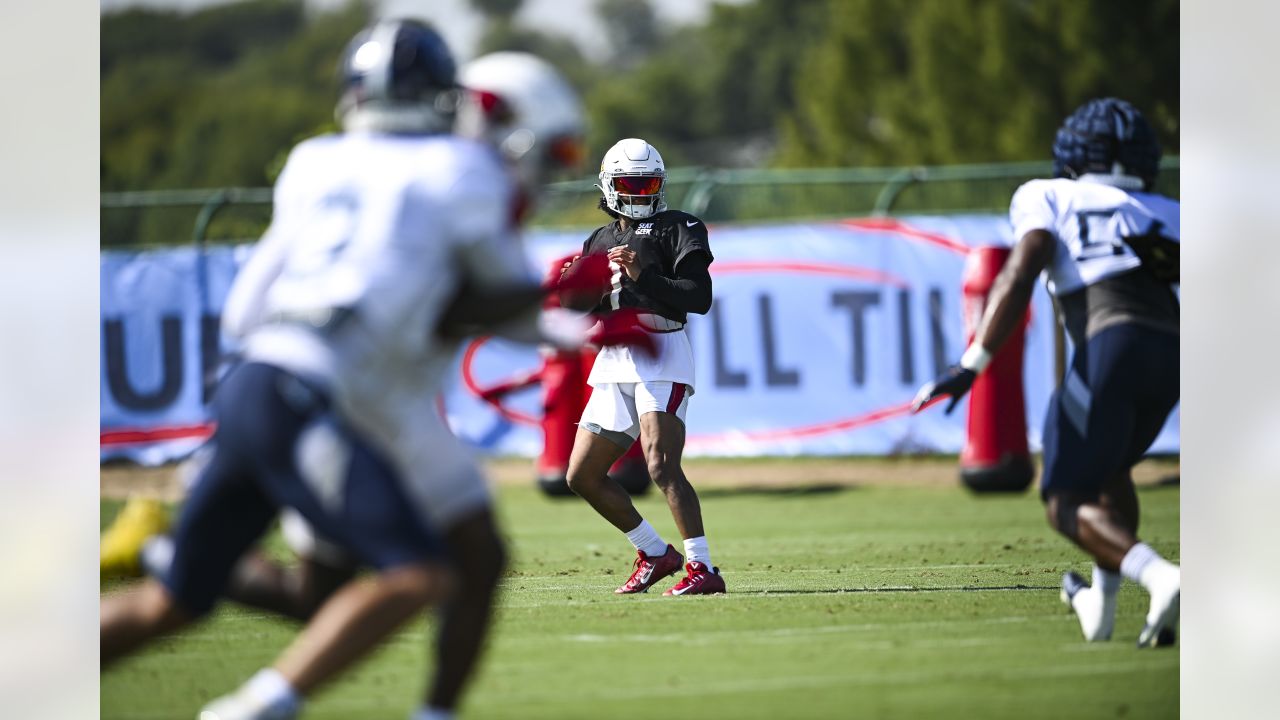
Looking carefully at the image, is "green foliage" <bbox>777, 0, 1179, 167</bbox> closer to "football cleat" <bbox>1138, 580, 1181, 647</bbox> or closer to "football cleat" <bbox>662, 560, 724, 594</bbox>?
"football cleat" <bbox>662, 560, 724, 594</bbox>

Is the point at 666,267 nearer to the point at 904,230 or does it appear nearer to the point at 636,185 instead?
the point at 636,185

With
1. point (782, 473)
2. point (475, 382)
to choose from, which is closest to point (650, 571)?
point (782, 473)

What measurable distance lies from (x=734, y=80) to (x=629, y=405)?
69979 mm

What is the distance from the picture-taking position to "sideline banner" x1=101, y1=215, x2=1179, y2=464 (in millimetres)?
15086

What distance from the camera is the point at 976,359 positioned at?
634 cm

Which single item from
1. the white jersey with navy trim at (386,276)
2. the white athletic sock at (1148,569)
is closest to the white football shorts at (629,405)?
the white athletic sock at (1148,569)

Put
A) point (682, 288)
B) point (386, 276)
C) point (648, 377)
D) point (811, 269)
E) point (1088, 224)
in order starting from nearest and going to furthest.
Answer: point (386, 276) → point (1088, 224) → point (682, 288) → point (648, 377) → point (811, 269)

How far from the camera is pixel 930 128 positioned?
39500mm

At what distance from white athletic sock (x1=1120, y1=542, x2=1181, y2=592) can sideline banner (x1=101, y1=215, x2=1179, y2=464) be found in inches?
326

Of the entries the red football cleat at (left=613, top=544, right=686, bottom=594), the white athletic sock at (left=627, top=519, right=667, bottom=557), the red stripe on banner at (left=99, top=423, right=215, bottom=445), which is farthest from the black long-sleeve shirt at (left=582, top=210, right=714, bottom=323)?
the red stripe on banner at (left=99, top=423, right=215, bottom=445)

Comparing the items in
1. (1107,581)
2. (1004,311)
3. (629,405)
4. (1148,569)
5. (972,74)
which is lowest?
(1107,581)

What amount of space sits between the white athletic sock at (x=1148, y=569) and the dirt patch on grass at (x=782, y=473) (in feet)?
25.3

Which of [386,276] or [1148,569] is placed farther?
[1148,569]
